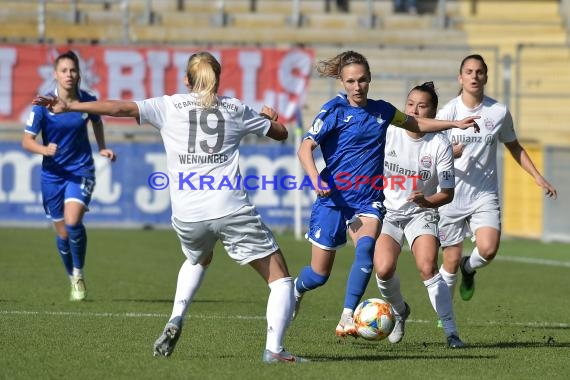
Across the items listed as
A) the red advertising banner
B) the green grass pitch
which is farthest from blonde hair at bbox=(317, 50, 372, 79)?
the red advertising banner

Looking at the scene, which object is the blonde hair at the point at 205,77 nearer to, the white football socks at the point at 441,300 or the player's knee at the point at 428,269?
the player's knee at the point at 428,269

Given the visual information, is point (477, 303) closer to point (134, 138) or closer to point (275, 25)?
point (134, 138)

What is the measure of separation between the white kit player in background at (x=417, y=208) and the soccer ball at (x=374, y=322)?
563mm

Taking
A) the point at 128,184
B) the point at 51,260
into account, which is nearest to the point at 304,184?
the point at 128,184

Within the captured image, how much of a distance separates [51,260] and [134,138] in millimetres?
8029

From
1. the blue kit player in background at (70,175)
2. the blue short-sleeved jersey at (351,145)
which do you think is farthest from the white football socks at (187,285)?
the blue kit player in background at (70,175)

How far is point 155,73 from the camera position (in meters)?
25.6

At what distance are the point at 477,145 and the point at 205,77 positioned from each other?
12.3ft

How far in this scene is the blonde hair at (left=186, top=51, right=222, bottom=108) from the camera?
774cm

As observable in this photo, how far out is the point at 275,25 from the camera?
28.8 m

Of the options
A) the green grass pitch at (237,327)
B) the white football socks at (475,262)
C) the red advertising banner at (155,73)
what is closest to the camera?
the green grass pitch at (237,327)

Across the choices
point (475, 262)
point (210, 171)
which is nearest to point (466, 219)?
point (475, 262)

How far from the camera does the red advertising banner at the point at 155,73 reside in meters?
25.2

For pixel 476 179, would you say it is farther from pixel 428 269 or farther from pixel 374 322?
pixel 374 322
